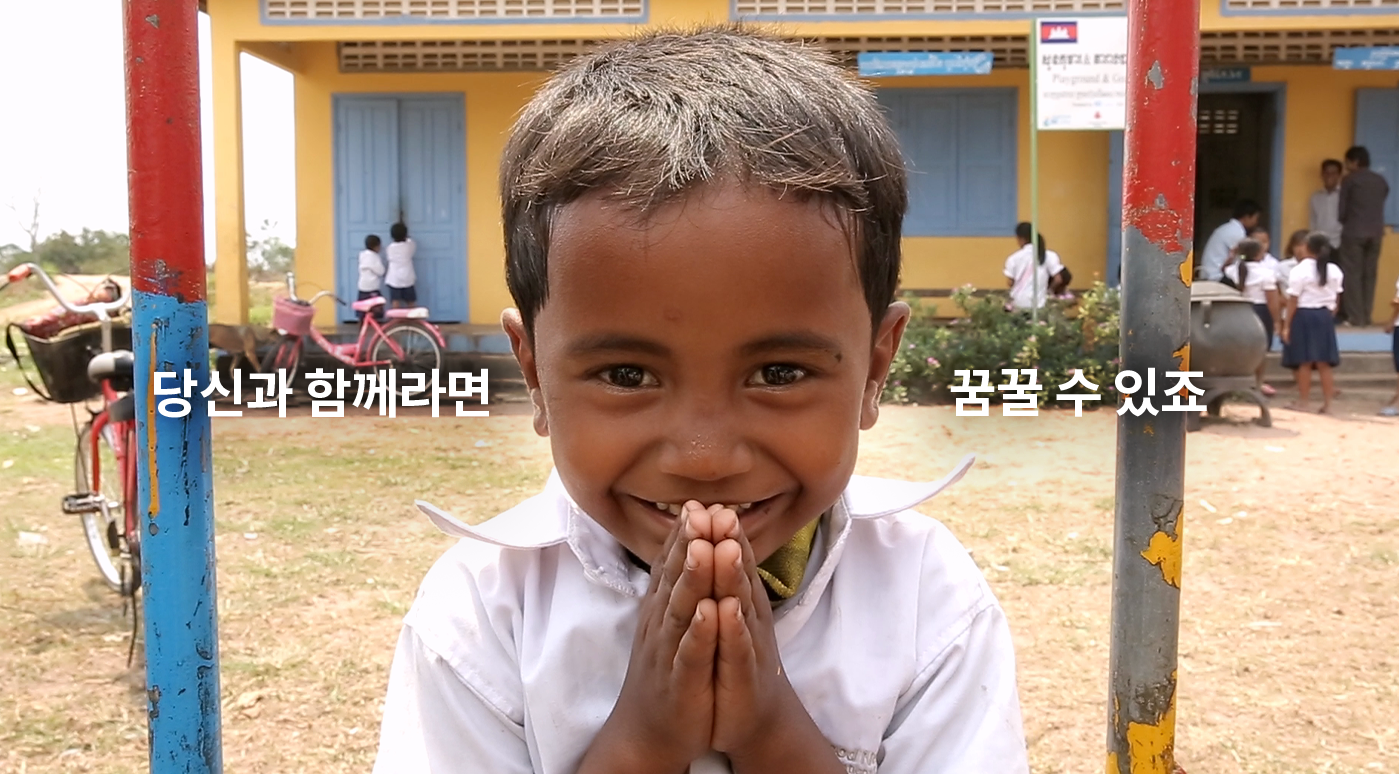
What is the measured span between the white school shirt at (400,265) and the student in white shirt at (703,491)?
9.96 metres

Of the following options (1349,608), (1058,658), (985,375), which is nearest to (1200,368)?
(985,375)

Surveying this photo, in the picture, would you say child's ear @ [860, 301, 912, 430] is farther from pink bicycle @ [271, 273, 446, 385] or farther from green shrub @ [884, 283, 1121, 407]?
pink bicycle @ [271, 273, 446, 385]

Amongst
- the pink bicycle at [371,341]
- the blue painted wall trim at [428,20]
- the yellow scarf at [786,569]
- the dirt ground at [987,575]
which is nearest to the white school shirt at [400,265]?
the pink bicycle at [371,341]

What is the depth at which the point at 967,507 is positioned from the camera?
5648 mm

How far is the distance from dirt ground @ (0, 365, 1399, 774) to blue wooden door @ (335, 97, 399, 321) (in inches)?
148

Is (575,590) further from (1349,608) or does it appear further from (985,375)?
(985,375)

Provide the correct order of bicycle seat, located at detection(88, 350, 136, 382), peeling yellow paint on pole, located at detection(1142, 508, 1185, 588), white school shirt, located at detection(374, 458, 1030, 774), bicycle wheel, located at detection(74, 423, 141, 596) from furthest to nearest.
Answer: bicycle wheel, located at detection(74, 423, 141, 596) < bicycle seat, located at detection(88, 350, 136, 382) < peeling yellow paint on pole, located at detection(1142, 508, 1185, 588) < white school shirt, located at detection(374, 458, 1030, 774)

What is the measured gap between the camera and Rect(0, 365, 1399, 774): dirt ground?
10.5 ft

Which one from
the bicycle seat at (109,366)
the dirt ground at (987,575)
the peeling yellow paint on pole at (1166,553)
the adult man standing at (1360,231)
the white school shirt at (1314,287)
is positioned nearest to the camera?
the peeling yellow paint on pole at (1166,553)

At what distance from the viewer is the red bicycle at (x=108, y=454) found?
12.2 ft

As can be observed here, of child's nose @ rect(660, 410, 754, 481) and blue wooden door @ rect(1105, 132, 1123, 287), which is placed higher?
blue wooden door @ rect(1105, 132, 1123, 287)

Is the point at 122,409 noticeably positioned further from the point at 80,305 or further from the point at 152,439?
the point at 152,439

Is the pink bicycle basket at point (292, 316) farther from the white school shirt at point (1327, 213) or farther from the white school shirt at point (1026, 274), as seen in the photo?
the white school shirt at point (1327, 213)

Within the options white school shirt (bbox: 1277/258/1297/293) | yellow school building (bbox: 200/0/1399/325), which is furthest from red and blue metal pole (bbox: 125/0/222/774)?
white school shirt (bbox: 1277/258/1297/293)
